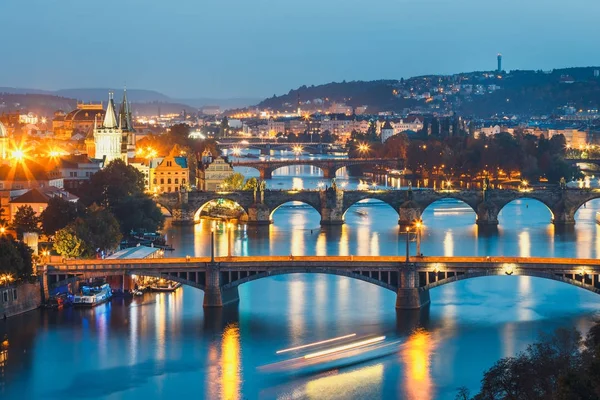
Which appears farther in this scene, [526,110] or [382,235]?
[526,110]

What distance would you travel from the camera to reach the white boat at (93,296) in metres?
Result: 29.4

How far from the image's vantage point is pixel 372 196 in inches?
1905

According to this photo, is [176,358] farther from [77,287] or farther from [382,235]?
[382,235]

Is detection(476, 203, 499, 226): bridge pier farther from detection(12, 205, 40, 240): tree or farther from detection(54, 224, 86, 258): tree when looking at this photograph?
detection(54, 224, 86, 258): tree

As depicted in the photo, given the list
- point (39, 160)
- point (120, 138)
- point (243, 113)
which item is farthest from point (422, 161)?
point (243, 113)

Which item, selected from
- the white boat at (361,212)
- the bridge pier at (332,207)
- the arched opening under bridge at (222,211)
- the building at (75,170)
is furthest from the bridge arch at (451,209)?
the building at (75,170)

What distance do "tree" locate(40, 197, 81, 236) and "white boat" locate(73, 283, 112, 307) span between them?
5.20 metres

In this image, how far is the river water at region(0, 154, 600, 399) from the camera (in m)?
23.3

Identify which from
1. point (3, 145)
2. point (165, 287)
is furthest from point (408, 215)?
point (165, 287)

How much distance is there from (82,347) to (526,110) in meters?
126

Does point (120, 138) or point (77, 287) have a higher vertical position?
point (120, 138)

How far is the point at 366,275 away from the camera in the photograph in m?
28.5

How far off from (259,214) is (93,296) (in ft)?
59.0

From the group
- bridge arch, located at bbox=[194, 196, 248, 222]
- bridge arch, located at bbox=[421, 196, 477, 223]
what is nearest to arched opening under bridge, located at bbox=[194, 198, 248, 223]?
bridge arch, located at bbox=[194, 196, 248, 222]
